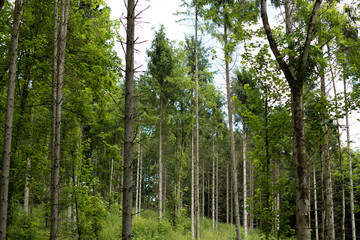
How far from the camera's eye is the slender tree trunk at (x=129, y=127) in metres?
3.21

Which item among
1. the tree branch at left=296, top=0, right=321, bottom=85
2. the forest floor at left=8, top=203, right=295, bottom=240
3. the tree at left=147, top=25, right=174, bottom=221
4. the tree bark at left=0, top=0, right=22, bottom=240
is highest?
the tree at left=147, top=25, right=174, bottom=221

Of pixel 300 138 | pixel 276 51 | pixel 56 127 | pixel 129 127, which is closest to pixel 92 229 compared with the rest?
pixel 56 127

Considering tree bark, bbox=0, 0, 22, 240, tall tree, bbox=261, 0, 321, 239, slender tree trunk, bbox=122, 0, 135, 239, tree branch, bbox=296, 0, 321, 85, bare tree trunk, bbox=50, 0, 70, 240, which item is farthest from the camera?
bare tree trunk, bbox=50, 0, 70, 240

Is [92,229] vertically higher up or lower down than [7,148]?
lower down

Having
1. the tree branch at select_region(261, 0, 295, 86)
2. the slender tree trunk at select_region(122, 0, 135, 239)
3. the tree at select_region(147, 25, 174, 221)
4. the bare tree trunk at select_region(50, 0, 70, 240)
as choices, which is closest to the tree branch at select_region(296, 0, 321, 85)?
the tree branch at select_region(261, 0, 295, 86)

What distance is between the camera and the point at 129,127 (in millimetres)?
3436

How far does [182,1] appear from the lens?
13570mm

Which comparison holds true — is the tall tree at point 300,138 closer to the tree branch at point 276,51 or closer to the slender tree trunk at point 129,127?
the tree branch at point 276,51

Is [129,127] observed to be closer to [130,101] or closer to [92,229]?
[130,101]

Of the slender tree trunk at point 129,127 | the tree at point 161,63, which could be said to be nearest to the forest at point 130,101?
the slender tree trunk at point 129,127

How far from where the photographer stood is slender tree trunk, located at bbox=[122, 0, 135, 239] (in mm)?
3215

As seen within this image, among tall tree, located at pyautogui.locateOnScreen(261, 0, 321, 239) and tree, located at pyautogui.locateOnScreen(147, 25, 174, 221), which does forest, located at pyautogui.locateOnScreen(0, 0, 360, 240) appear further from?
tree, located at pyautogui.locateOnScreen(147, 25, 174, 221)

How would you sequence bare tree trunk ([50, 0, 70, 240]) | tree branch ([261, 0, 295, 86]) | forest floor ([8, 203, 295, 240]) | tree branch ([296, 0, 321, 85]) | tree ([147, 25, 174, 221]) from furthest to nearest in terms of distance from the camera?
tree ([147, 25, 174, 221])
forest floor ([8, 203, 295, 240])
bare tree trunk ([50, 0, 70, 240])
tree branch ([261, 0, 295, 86])
tree branch ([296, 0, 321, 85])

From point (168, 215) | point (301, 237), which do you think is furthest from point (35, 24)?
point (168, 215)
